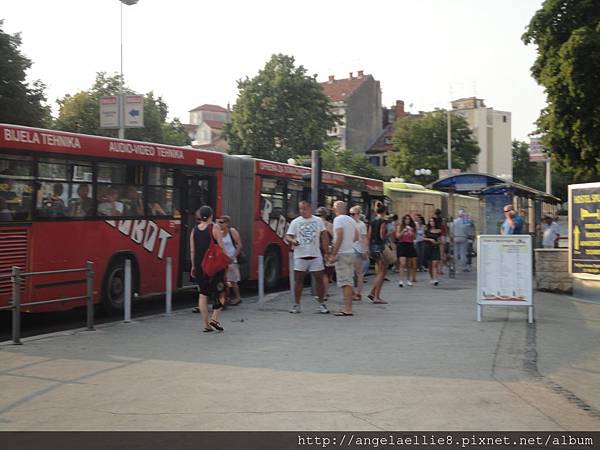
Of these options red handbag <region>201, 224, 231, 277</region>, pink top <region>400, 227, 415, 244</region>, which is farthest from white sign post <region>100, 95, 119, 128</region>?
red handbag <region>201, 224, 231, 277</region>

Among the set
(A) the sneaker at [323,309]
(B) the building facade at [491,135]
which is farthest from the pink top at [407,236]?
(B) the building facade at [491,135]

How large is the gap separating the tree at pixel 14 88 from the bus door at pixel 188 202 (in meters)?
25.8

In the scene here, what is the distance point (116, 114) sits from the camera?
28.2 meters

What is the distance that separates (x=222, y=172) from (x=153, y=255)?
121 inches

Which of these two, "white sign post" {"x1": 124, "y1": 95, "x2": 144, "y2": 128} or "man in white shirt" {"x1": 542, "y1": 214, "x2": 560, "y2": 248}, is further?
"white sign post" {"x1": 124, "y1": 95, "x2": 144, "y2": 128}

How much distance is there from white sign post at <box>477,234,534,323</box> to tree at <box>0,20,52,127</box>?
1254 inches

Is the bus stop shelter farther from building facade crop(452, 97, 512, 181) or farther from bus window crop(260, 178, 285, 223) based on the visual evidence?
building facade crop(452, 97, 512, 181)

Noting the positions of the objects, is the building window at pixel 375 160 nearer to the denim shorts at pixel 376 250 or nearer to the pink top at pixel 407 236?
the pink top at pixel 407 236

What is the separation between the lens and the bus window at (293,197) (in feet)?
63.8

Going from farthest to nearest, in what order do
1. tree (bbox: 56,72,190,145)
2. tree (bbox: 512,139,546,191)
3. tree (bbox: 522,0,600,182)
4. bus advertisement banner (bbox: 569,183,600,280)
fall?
tree (bbox: 512,139,546,191) → tree (bbox: 56,72,190,145) → tree (bbox: 522,0,600,182) → bus advertisement banner (bbox: 569,183,600,280)

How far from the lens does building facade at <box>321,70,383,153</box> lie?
94.3 m

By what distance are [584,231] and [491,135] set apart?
88641 mm

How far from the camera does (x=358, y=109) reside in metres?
97.4

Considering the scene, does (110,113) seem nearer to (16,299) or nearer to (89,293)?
(89,293)
